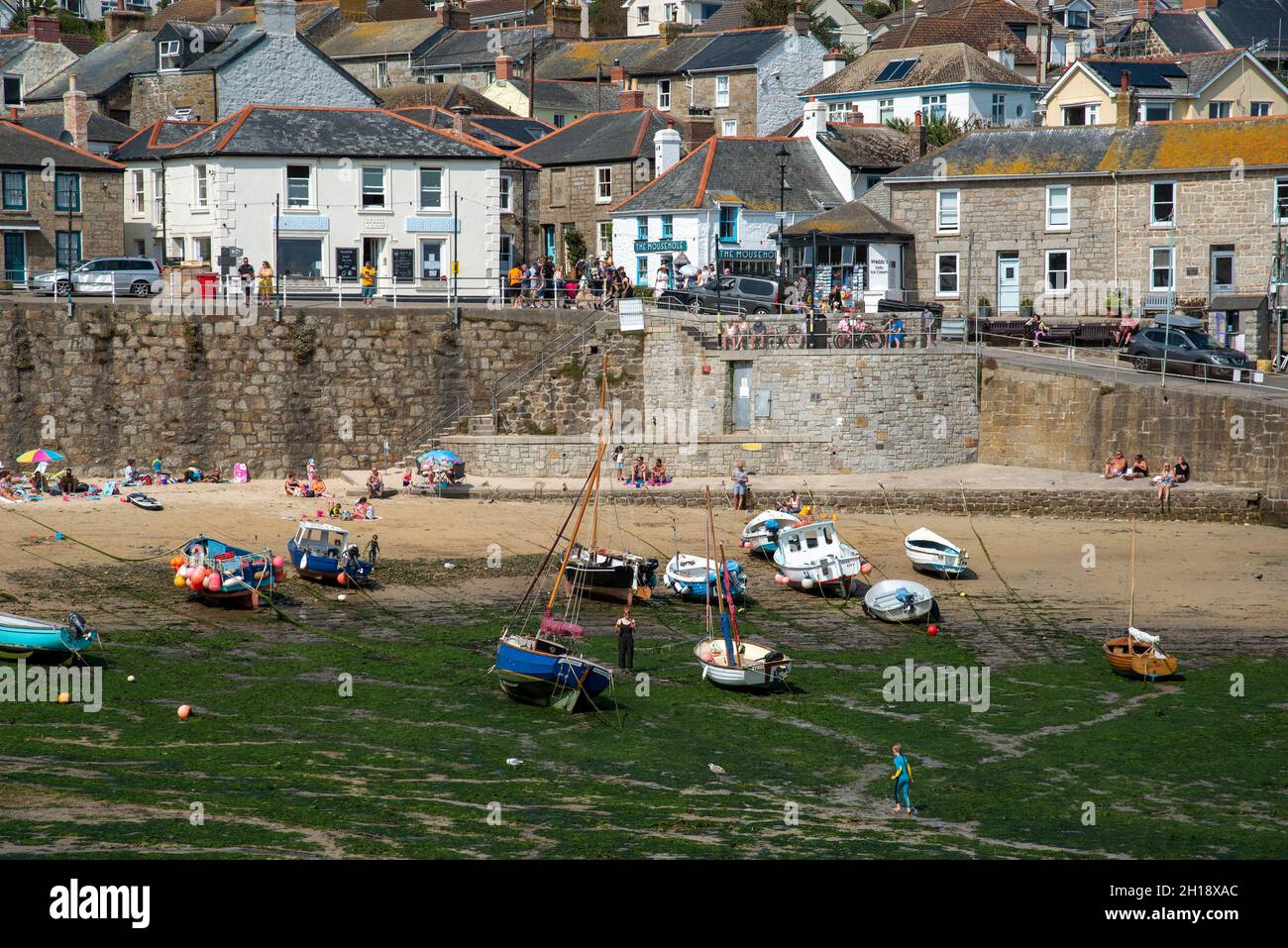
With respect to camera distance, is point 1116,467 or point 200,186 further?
point 200,186

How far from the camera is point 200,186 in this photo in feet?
156

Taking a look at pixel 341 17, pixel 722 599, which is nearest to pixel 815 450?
pixel 722 599

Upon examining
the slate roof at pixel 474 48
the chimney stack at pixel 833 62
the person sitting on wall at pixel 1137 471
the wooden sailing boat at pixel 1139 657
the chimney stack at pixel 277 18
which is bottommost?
the wooden sailing boat at pixel 1139 657

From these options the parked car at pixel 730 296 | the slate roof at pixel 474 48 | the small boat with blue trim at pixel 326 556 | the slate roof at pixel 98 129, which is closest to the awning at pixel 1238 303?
the parked car at pixel 730 296

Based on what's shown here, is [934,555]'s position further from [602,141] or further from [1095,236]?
[602,141]

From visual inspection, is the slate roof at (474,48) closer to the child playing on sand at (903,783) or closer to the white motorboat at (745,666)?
the white motorboat at (745,666)

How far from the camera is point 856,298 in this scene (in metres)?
52.4

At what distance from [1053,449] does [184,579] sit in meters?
22.3

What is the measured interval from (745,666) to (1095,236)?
28600 millimetres

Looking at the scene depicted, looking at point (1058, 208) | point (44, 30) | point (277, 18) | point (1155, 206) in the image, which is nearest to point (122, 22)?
point (44, 30)

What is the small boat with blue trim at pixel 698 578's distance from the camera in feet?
106

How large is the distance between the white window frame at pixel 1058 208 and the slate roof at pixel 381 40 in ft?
159

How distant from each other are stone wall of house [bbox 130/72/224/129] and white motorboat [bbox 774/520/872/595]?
111 feet
